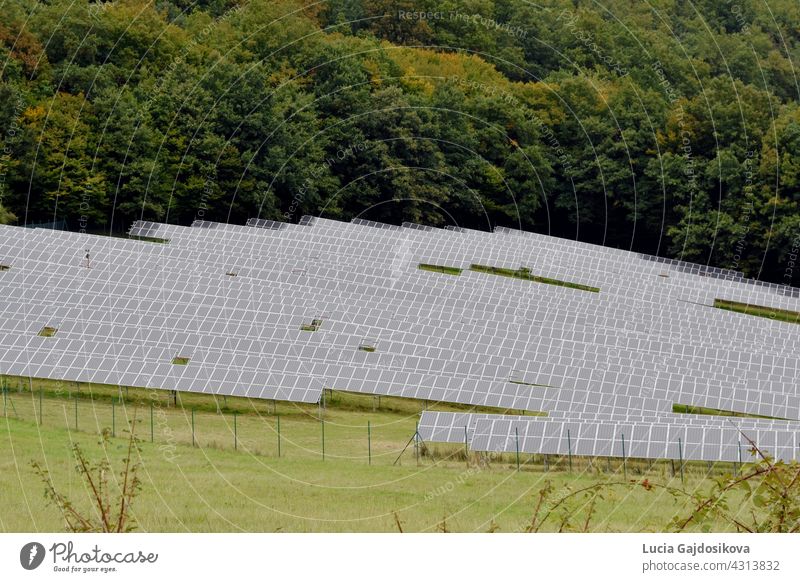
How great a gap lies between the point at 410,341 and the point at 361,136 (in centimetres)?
4685

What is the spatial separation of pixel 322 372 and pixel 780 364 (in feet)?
73.9

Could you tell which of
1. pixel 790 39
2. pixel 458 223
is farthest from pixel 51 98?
pixel 790 39

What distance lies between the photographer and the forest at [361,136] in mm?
90750

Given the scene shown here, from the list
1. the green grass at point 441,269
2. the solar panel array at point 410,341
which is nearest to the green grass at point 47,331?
the solar panel array at point 410,341

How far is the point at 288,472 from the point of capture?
131 feet

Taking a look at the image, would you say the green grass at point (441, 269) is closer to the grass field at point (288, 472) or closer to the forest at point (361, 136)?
the forest at point (361, 136)

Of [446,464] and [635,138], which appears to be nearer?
[446,464]

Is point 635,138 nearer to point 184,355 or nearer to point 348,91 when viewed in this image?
point 348,91

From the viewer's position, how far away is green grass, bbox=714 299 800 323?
81.3 meters

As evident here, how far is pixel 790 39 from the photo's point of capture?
139000mm

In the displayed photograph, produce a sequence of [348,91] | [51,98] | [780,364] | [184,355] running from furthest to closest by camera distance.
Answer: [348,91] → [51,98] → [780,364] → [184,355]

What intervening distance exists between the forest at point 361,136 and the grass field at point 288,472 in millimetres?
38858

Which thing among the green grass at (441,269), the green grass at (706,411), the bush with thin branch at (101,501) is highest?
the bush with thin branch at (101,501)

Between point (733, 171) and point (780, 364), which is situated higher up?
point (733, 171)
